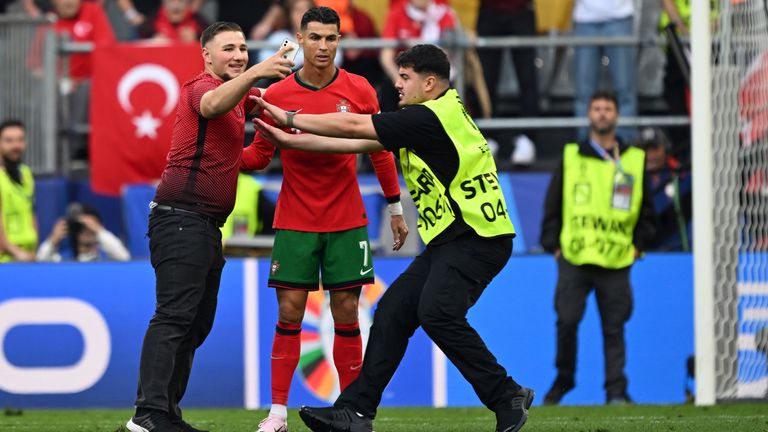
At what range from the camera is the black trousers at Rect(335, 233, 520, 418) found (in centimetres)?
716

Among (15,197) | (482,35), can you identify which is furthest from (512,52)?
(15,197)

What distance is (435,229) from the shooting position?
7.35m

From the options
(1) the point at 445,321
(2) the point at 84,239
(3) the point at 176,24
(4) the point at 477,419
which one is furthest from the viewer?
A: (3) the point at 176,24

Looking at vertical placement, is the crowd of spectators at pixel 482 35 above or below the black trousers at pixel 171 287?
above

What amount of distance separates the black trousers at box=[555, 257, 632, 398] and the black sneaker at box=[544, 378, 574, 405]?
25 mm

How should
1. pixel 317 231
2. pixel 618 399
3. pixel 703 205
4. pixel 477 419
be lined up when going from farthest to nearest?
1. pixel 618 399
2. pixel 703 205
3. pixel 477 419
4. pixel 317 231

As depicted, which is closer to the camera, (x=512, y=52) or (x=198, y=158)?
(x=198, y=158)

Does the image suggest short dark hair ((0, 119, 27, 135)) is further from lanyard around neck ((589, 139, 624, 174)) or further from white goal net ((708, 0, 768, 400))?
white goal net ((708, 0, 768, 400))

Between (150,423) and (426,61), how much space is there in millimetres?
2327

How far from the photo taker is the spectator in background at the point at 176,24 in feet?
46.4

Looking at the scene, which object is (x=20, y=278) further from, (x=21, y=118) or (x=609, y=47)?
(x=609, y=47)

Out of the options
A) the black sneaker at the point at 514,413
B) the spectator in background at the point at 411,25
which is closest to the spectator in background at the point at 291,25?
the spectator in background at the point at 411,25

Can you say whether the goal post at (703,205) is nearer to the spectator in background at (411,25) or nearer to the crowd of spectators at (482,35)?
the crowd of spectators at (482,35)

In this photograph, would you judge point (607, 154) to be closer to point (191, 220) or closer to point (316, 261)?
point (316, 261)
